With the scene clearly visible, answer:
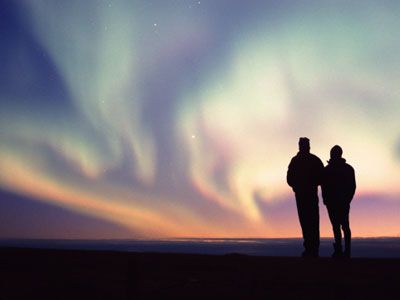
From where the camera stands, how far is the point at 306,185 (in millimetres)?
11891

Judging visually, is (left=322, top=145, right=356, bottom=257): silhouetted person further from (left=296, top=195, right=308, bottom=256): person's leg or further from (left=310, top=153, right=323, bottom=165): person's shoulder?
(left=296, top=195, right=308, bottom=256): person's leg

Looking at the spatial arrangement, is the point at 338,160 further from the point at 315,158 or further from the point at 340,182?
the point at 315,158

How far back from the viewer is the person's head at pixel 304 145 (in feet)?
38.7

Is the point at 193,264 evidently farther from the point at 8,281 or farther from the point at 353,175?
the point at 353,175

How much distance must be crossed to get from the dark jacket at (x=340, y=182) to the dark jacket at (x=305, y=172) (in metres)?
0.63

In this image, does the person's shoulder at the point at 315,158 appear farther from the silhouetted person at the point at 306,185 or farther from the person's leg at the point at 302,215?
the person's leg at the point at 302,215

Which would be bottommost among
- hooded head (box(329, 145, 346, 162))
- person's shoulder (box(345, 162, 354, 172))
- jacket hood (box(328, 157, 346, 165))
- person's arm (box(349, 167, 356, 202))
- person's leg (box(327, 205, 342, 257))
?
person's leg (box(327, 205, 342, 257))

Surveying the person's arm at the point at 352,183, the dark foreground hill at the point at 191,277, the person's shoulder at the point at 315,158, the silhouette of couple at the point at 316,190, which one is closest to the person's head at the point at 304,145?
the silhouette of couple at the point at 316,190

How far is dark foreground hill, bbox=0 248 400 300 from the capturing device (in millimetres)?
5297

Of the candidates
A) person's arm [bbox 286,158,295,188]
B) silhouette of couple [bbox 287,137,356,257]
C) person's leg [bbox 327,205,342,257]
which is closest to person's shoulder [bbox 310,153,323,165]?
silhouette of couple [bbox 287,137,356,257]

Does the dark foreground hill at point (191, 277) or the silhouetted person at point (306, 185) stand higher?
the silhouetted person at point (306, 185)

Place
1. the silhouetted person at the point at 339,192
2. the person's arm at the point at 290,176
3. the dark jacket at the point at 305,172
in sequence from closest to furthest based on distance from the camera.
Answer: the silhouetted person at the point at 339,192 < the dark jacket at the point at 305,172 < the person's arm at the point at 290,176

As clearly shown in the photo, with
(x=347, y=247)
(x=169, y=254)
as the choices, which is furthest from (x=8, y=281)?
(x=347, y=247)

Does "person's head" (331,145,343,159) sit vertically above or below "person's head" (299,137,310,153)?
below
